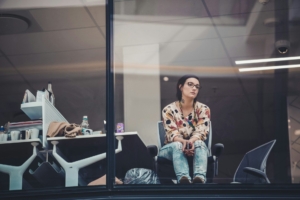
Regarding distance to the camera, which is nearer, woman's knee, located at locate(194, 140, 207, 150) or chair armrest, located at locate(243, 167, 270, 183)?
chair armrest, located at locate(243, 167, 270, 183)

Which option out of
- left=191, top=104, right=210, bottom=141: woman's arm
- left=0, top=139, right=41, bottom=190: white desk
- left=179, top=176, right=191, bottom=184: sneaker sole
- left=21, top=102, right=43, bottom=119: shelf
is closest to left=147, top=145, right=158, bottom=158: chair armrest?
left=191, top=104, right=210, bottom=141: woman's arm

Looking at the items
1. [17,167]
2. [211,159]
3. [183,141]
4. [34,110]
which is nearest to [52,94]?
[34,110]

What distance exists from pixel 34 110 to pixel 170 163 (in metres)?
1.59

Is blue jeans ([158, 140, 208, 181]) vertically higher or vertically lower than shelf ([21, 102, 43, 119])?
lower

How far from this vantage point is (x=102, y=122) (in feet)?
21.5

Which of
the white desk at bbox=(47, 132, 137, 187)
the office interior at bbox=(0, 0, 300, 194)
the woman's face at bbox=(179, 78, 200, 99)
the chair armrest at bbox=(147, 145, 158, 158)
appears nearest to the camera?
the white desk at bbox=(47, 132, 137, 187)

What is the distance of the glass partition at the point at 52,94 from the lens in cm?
639

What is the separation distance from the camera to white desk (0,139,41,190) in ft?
20.8

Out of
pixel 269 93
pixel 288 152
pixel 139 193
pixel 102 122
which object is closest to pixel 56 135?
pixel 102 122

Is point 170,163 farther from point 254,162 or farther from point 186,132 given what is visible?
point 254,162

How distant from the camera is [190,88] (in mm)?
→ 6988

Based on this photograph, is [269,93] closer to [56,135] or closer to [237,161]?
[237,161]

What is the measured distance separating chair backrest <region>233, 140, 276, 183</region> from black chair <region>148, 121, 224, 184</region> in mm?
231

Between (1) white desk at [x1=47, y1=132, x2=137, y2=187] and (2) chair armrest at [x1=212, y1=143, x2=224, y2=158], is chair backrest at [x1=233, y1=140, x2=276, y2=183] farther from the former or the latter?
(1) white desk at [x1=47, y1=132, x2=137, y2=187]
